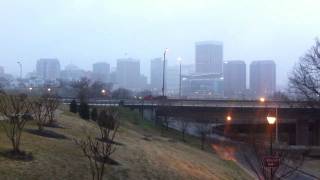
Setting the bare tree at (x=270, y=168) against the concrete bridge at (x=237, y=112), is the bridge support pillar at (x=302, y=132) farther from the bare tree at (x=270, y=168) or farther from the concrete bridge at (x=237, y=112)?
the bare tree at (x=270, y=168)

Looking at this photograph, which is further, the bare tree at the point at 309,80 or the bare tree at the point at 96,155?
the bare tree at the point at 309,80

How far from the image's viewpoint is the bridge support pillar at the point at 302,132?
85938 mm

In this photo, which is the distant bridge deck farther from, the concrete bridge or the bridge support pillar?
the bridge support pillar

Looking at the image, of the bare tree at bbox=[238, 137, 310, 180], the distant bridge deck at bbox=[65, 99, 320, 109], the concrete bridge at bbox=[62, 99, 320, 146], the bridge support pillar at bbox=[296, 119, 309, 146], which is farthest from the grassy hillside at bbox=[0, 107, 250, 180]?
the bridge support pillar at bbox=[296, 119, 309, 146]

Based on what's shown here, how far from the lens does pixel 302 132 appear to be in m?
87.0

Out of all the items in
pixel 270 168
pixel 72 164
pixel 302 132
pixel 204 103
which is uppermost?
pixel 204 103

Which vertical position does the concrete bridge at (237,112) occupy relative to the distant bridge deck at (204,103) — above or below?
below

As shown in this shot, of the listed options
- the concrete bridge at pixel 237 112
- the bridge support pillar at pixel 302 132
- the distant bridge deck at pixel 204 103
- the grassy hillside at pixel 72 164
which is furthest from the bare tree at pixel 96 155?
the bridge support pillar at pixel 302 132

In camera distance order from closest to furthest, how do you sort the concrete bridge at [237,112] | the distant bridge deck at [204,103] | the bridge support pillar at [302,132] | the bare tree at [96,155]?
the bare tree at [96,155] < the concrete bridge at [237,112] < the bridge support pillar at [302,132] < the distant bridge deck at [204,103]

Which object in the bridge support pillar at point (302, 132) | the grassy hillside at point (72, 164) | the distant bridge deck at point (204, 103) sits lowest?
the bridge support pillar at point (302, 132)

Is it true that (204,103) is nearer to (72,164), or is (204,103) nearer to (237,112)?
(237,112)

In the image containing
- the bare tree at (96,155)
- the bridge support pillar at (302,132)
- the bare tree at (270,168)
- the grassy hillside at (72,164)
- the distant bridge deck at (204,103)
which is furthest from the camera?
the distant bridge deck at (204,103)

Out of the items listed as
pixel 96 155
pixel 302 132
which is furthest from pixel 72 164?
pixel 302 132

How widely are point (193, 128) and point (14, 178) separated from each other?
70716mm
